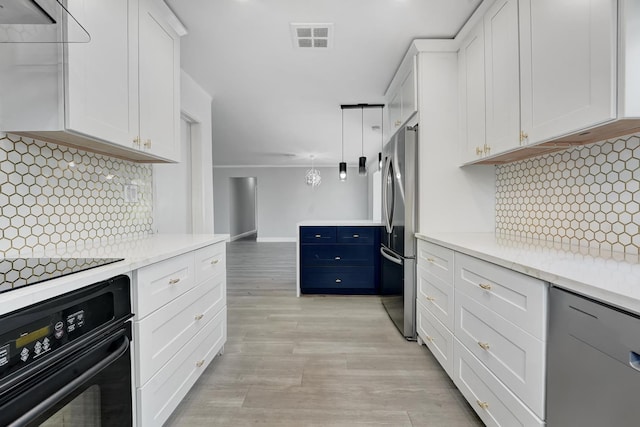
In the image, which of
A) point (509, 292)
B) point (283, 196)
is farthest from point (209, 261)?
point (283, 196)

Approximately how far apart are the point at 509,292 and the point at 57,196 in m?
2.10

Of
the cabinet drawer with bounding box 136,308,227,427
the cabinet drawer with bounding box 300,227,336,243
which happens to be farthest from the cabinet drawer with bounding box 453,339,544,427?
the cabinet drawer with bounding box 300,227,336,243

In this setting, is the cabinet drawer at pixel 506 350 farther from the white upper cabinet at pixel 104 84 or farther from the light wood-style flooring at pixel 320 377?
the white upper cabinet at pixel 104 84

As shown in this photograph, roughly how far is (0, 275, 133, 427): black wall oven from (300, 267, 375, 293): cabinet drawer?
2522 millimetres

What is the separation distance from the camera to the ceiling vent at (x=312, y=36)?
2116 mm

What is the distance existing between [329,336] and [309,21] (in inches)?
96.3

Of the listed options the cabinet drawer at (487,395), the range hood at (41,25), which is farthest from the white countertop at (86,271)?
the cabinet drawer at (487,395)

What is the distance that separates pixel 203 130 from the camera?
3150 mm

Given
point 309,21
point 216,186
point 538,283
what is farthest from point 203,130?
point 216,186

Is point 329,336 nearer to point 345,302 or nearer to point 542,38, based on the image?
point 345,302

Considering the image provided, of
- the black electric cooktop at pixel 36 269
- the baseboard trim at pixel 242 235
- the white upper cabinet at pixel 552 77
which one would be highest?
the white upper cabinet at pixel 552 77

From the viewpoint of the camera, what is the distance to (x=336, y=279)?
3.53m

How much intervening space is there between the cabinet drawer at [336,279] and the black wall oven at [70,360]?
8.27 feet

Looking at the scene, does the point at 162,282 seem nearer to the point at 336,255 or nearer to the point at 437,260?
the point at 437,260
